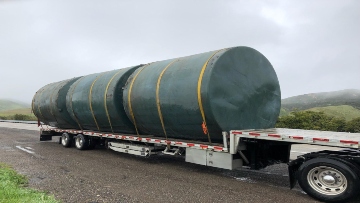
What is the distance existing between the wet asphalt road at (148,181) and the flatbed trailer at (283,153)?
0.44 metres

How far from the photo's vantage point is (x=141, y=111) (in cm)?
991

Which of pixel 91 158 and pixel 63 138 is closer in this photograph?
pixel 91 158

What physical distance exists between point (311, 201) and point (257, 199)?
42.5 inches

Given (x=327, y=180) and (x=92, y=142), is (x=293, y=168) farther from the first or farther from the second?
(x=92, y=142)

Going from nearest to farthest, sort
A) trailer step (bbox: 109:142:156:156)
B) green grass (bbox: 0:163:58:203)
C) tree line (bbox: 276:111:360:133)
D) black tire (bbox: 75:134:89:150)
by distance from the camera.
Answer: green grass (bbox: 0:163:58:203), trailer step (bbox: 109:142:156:156), black tire (bbox: 75:134:89:150), tree line (bbox: 276:111:360:133)

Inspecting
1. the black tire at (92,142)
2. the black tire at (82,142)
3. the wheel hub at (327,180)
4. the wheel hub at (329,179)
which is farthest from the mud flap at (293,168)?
the black tire at (82,142)

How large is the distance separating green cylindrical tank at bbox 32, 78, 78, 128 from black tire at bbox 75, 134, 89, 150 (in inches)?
36.2

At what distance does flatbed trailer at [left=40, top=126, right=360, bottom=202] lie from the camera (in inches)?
228

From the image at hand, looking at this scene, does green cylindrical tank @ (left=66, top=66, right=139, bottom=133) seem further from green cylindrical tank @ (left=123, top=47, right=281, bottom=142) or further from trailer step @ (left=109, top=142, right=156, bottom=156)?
green cylindrical tank @ (left=123, top=47, right=281, bottom=142)

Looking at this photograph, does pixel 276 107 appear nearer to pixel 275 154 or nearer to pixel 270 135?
pixel 275 154

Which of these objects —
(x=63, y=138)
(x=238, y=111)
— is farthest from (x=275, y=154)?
(x=63, y=138)

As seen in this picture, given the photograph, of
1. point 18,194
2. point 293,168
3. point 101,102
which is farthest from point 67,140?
point 293,168

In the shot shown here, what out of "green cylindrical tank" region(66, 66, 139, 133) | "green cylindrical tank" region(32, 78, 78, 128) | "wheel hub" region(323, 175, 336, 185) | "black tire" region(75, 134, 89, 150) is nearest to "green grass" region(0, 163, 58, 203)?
"green cylindrical tank" region(66, 66, 139, 133)

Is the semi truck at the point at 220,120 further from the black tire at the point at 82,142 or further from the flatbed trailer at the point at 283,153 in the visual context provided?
the black tire at the point at 82,142
